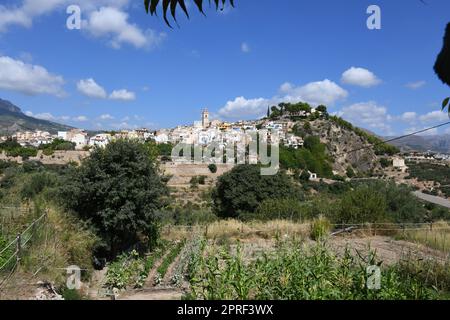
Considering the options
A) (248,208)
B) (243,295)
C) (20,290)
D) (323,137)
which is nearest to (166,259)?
(20,290)

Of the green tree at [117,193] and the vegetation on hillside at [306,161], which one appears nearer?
the green tree at [117,193]

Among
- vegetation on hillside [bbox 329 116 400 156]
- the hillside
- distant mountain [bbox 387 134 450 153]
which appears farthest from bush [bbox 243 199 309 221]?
vegetation on hillside [bbox 329 116 400 156]

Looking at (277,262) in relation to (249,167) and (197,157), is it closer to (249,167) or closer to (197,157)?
(249,167)

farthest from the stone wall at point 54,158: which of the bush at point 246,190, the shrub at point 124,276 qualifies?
the shrub at point 124,276

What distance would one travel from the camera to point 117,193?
10648mm

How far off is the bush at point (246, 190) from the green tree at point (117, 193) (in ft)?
38.7

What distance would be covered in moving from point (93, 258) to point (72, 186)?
206 centimetres

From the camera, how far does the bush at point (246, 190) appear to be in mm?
22953

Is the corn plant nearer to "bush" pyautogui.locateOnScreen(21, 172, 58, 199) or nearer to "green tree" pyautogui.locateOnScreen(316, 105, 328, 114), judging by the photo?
"bush" pyautogui.locateOnScreen(21, 172, 58, 199)

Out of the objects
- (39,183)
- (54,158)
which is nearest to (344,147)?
(54,158)

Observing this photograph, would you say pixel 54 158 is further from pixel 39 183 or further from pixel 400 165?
pixel 400 165

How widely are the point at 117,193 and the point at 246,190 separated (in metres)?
13.2

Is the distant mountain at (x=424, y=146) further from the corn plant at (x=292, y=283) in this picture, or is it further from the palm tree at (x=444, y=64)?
the palm tree at (x=444, y=64)

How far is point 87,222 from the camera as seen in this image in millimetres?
10383
